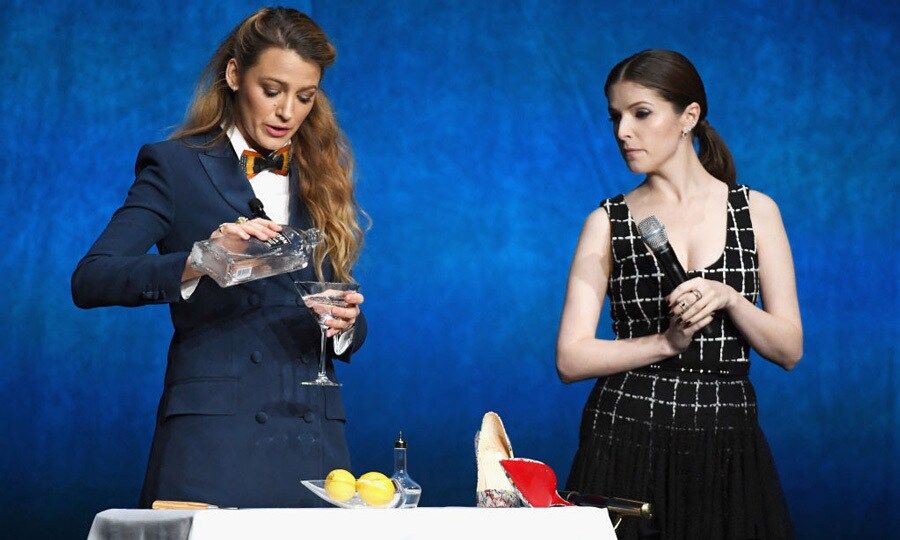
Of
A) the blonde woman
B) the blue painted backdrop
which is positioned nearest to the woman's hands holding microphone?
the blonde woman

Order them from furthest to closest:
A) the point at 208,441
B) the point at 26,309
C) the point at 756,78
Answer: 1. the point at 756,78
2. the point at 26,309
3. the point at 208,441

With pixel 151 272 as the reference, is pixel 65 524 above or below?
below

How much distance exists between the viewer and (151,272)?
6.45 feet

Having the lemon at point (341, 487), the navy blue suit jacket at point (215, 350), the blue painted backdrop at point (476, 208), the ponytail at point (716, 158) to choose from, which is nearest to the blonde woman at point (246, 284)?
the navy blue suit jacket at point (215, 350)

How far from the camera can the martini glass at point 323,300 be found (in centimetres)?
200

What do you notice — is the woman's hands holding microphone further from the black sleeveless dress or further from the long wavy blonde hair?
the long wavy blonde hair

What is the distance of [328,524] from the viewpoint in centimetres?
169

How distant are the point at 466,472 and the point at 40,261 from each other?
1.65 metres

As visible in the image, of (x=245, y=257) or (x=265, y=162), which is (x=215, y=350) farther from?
(x=265, y=162)

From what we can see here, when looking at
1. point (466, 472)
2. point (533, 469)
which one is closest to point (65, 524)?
point (466, 472)

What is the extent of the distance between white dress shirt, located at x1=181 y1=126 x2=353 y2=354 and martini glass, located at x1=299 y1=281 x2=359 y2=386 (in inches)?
7.5

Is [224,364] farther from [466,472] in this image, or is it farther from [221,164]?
[466,472]

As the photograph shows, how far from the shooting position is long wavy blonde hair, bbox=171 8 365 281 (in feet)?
7.30

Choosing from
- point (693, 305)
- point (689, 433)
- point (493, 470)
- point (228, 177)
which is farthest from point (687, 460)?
point (228, 177)
